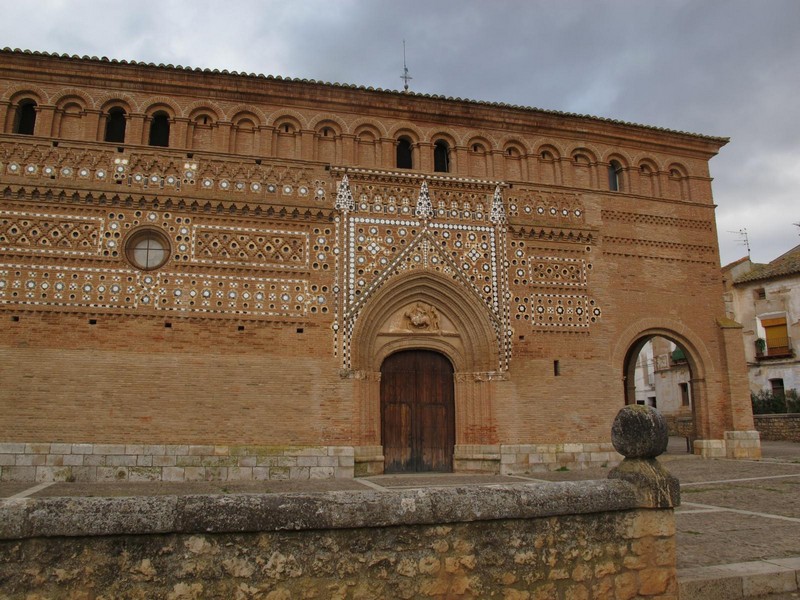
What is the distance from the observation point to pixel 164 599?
11.9 ft

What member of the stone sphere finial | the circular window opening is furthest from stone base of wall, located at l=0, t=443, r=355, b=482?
the stone sphere finial

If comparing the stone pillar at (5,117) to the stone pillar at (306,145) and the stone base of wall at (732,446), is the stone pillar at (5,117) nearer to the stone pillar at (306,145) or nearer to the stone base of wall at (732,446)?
the stone pillar at (306,145)

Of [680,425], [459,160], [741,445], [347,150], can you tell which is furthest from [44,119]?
[680,425]

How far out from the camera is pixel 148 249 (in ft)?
44.8

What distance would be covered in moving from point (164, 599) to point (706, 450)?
51.1ft

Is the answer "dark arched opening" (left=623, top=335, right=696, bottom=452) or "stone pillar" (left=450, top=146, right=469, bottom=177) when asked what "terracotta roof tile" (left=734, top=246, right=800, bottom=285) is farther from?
"stone pillar" (left=450, top=146, right=469, bottom=177)

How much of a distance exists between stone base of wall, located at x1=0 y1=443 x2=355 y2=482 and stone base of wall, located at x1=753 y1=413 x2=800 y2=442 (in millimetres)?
20277

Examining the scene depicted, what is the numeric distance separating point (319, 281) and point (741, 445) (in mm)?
11255

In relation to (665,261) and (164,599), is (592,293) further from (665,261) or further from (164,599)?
(164,599)

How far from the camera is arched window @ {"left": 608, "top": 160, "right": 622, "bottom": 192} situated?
1738 centimetres

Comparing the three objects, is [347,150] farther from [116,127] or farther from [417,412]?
[417,412]

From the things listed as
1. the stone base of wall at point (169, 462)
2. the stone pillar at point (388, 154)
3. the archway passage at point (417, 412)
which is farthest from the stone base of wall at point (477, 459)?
the stone pillar at point (388, 154)

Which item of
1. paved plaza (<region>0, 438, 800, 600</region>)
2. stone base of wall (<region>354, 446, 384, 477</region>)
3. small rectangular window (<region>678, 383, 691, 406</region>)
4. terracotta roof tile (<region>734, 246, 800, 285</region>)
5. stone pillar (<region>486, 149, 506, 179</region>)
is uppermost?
terracotta roof tile (<region>734, 246, 800, 285</region>)

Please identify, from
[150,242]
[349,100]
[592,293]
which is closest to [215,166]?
[150,242]
